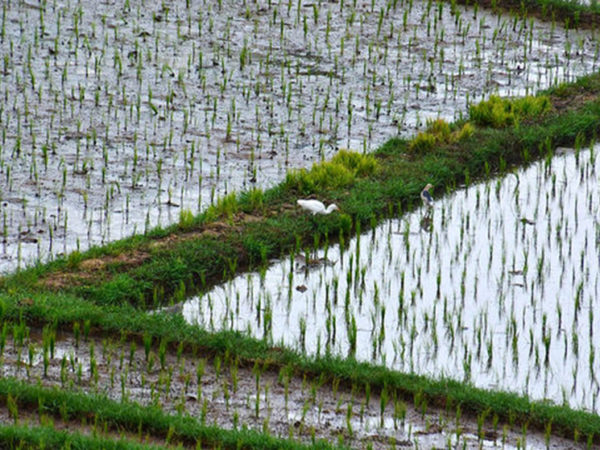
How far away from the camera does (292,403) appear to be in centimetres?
629

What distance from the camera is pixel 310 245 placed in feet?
28.6

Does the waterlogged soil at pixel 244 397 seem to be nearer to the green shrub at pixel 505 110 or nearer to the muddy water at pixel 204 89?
the muddy water at pixel 204 89

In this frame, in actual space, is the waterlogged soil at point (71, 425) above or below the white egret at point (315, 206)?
below

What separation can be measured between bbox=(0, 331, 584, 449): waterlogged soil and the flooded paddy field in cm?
39

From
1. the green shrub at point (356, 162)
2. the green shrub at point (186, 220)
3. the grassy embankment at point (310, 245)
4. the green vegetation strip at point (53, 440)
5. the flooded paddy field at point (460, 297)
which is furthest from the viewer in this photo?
the green shrub at point (356, 162)

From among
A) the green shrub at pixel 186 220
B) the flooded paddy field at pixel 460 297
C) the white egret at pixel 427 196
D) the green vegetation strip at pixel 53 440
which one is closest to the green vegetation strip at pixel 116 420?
the green vegetation strip at pixel 53 440

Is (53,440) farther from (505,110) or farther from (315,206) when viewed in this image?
(505,110)

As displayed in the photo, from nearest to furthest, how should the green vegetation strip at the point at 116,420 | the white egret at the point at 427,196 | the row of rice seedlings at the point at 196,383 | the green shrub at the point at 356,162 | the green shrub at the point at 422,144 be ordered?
the green vegetation strip at the point at 116,420
the row of rice seedlings at the point at 196,383
the white egret at the point at 427,196
the green shrub at the point at 356,162
the green shrub at the point at 422,144

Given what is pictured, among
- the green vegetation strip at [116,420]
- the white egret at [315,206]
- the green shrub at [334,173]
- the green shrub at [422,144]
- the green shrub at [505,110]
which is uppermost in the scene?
the green shrub at [505,110]

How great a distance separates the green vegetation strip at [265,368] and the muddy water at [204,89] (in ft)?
3.01

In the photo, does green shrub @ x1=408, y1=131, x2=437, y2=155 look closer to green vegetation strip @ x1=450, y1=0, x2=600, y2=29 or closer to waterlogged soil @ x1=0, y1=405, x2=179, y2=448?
green vegetation strip @ x1=450, y1=0, x2=600, y2=29

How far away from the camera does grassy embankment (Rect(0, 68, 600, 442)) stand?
6.45 metres

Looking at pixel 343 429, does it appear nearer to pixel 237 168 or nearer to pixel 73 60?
pixel 237 168

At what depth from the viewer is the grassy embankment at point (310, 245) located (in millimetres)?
6445
